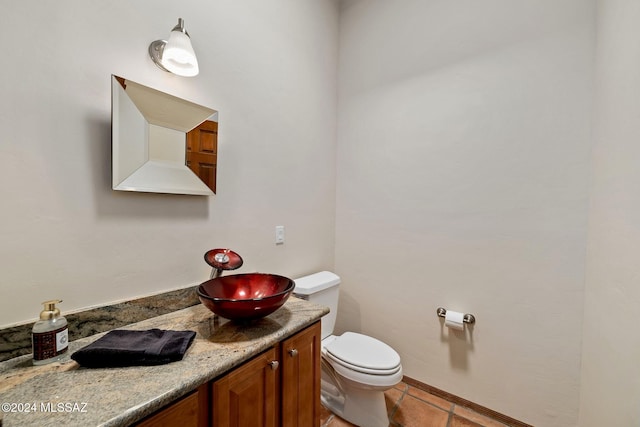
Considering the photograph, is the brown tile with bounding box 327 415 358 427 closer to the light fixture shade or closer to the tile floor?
the tile floor

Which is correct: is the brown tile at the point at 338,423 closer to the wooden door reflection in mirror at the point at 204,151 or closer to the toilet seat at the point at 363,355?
the toilet seat at the point at 363,355

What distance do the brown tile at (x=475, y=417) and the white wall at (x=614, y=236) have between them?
42 cm

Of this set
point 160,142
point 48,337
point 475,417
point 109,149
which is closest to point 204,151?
point 160,142

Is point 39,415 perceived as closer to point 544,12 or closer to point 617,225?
point 617,225

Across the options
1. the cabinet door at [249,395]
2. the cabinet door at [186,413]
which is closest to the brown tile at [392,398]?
the cabinet door at [249,395]

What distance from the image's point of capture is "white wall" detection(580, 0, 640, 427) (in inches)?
33.9

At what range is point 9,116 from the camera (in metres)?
0.78

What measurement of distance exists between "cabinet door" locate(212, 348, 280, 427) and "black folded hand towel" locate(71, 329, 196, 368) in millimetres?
166

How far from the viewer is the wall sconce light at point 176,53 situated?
99 centimetres

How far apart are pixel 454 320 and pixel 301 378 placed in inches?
41.1

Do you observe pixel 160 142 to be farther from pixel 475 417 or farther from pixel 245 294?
pixel 475 417

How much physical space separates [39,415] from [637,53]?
78.4 inches

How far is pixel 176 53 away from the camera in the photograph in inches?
39.3

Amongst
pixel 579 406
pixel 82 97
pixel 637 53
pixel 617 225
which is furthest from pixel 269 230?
pixel 579 406
